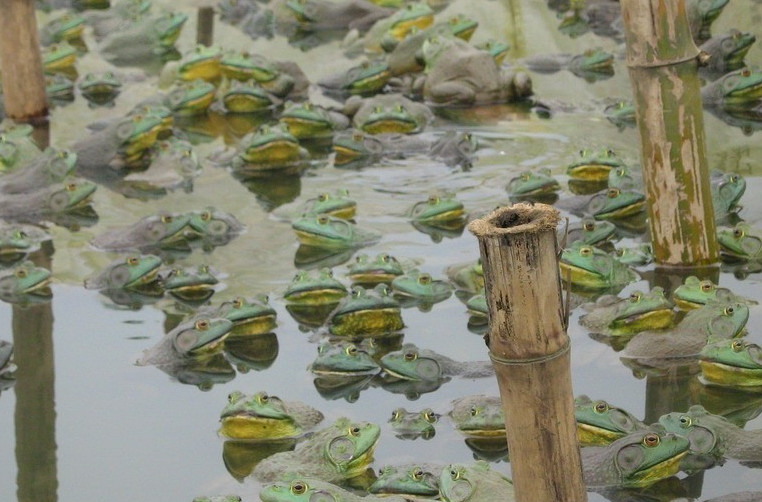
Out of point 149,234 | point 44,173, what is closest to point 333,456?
point 149,234

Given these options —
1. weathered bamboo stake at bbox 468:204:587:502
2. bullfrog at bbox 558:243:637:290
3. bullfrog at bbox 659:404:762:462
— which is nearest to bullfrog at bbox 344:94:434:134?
bullfrog at bbox 558:243:637:290

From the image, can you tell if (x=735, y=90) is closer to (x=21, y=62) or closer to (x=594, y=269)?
(x=594, y=269)

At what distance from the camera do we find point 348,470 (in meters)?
4.84

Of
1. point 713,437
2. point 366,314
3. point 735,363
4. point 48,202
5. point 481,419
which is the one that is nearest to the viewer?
point 713,437

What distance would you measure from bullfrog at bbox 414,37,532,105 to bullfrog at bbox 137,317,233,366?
5.16 m

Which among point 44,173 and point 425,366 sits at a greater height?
point 425,366

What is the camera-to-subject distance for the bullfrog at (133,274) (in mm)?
7176

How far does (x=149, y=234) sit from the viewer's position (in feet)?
25.9

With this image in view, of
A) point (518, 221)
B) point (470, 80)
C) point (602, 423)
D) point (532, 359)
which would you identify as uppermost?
point (518, 221)

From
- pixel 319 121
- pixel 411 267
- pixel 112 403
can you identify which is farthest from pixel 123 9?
pixel 112 403

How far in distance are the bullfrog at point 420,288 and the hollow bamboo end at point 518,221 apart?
10.7ft

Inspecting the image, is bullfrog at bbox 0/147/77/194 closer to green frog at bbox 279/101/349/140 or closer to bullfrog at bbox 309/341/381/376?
green frog at bbox 279/101/349/140

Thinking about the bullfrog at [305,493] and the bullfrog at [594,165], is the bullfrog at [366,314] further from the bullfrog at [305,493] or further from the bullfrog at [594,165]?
the bullfrog at [594,165]

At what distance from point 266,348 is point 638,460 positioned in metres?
2.34
